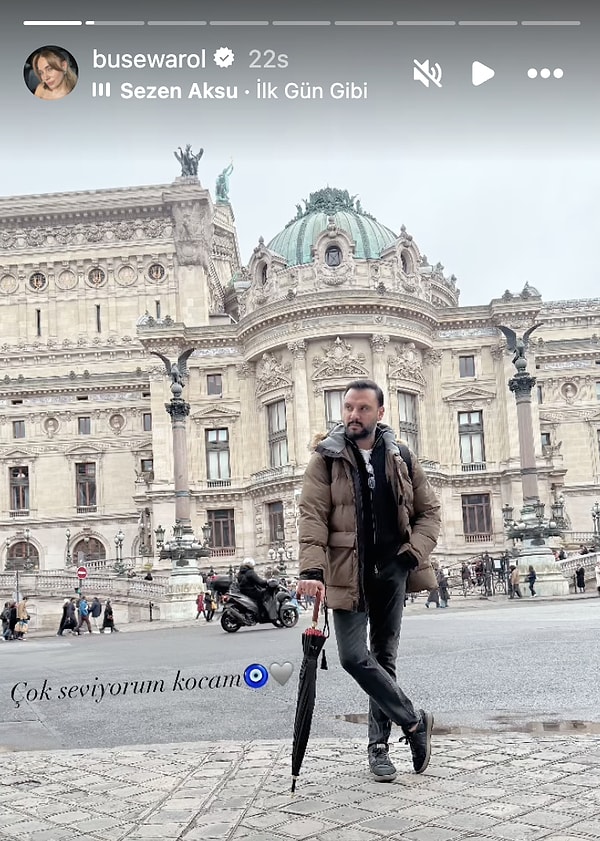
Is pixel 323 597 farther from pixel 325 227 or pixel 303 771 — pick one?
pixel 325 227

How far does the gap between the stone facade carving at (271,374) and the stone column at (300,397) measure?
2.37 feet

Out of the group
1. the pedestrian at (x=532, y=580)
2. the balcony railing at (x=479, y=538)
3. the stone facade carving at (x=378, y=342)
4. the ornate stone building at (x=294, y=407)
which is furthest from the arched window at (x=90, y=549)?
the pedestrian at (x=532, y=580)

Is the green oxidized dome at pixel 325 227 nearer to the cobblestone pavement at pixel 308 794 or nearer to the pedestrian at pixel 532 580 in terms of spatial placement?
the pedestrian at pixel 532 580

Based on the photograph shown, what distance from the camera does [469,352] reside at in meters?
49.3

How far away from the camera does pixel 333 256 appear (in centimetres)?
4750

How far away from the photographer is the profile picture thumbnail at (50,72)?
4738mm

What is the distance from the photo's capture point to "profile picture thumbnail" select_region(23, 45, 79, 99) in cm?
474

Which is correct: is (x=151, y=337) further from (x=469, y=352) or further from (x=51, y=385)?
(x=469, y=352)

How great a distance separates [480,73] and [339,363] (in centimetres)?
4091

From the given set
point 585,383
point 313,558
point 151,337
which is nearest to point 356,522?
point 313,558

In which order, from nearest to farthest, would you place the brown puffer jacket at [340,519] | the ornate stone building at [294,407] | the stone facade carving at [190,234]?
1. the brown puffer jacket at [340,519]
2. the ornate stone building at [294,407]
3. the stone facade carving at [190,234]

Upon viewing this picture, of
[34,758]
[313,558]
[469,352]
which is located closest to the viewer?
[313,558]

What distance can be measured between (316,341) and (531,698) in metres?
39.4

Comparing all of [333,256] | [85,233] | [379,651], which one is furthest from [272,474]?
[379,651]
